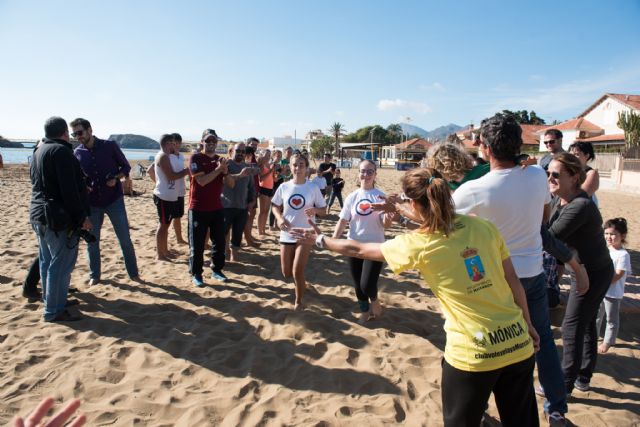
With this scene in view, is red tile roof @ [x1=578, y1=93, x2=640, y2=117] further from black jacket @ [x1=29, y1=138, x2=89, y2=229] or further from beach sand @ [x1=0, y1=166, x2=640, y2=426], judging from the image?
black jacket @ [x1=29, y1=138, x2=89, y2=229]

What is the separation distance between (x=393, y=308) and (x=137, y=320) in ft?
9.76

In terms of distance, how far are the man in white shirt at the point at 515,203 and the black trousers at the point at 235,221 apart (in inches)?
169

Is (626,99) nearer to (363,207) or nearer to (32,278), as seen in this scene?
(363,207)

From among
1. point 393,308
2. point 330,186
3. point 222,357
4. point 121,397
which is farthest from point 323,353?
point 330,186

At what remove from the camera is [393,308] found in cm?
465

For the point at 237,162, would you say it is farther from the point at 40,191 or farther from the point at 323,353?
the point at 323,353

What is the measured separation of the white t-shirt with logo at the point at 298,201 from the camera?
4551 mm

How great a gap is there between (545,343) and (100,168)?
5.09m

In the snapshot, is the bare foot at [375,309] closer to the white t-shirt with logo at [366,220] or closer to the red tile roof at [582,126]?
the white t-shirt with logo at [366,220]

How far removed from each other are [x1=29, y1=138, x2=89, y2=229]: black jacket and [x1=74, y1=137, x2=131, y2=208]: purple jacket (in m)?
0.88

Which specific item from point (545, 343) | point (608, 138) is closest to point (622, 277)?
point (545, 343)

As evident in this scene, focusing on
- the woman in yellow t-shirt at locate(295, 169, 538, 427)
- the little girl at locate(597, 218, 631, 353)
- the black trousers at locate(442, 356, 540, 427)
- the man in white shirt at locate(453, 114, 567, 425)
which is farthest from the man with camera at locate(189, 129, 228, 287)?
the little girl at locate(597, 218, 631, 353)

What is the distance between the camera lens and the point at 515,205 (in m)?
2.24

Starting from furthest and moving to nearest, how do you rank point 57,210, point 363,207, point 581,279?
point 363,207 → point 57,210 → point 581,279
